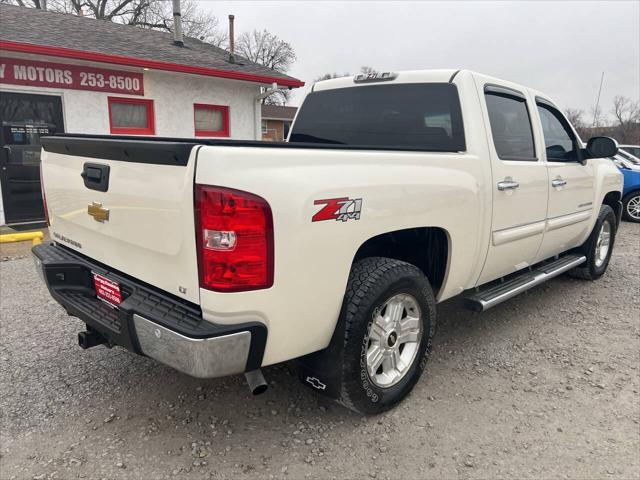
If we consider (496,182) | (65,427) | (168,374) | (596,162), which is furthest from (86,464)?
(596,162)

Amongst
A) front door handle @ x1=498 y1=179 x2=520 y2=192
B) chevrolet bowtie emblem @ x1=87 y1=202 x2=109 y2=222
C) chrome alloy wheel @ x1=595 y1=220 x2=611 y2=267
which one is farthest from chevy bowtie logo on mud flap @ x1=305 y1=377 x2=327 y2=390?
chrome alloy wheel @ x1=595 y1=220 x2=611 y2=267

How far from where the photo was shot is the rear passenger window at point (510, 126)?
11.3 feet

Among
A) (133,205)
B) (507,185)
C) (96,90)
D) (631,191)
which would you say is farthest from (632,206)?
(133,205)

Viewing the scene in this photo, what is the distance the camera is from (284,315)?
2104 mm

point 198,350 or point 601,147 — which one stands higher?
point 601,147

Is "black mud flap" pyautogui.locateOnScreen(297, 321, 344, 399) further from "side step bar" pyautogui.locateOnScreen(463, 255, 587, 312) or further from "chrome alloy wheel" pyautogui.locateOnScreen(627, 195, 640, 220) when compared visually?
"chrome alloy wheel" pyautogui.locateOnScreen(627, 195, 640, 220)

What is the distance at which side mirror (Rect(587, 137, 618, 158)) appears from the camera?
4398 mm

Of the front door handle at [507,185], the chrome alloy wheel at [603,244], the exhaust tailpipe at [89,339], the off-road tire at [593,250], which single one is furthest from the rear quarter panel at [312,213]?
the chrome alloy wheel at [603,244]

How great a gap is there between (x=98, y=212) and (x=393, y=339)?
1760 mm

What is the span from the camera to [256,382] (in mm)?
2193

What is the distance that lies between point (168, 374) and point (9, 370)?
1.08 m

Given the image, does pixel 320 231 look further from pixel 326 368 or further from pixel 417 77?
pixel 417 77

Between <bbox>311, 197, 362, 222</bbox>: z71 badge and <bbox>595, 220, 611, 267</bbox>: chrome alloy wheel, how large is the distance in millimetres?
4255

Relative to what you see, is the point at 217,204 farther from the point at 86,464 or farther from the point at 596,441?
the point at 596,441
